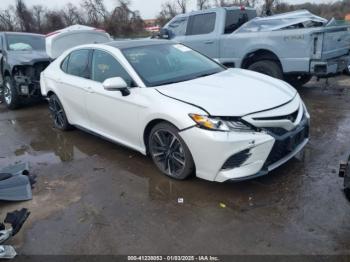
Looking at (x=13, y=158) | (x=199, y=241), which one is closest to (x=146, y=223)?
(x=199, y=241)

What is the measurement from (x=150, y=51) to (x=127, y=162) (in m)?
1.54

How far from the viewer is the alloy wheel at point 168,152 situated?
396 cm

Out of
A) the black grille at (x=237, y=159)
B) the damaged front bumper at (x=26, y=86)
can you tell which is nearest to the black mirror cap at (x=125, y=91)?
the black grille at (x=237, y=159)

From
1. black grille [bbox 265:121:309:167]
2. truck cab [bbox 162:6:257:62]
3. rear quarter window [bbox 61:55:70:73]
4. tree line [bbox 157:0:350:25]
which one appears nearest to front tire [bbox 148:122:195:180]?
black grille [bbox 265:121:309:167]

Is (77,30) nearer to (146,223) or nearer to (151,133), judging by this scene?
(151,133)

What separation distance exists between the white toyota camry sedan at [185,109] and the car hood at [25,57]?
295cm

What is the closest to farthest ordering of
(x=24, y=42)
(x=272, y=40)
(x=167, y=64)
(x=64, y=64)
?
(x=167, y=64), (x=64, y=64), (x=272, y=40), (x=24, y=42)

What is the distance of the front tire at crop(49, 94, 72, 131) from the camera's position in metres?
6.14

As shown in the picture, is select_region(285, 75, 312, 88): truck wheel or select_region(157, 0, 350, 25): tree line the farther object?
select_region(157, 0, 350, 25): tree line

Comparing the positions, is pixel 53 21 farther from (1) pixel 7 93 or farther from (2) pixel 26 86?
(2) pixel 26 86

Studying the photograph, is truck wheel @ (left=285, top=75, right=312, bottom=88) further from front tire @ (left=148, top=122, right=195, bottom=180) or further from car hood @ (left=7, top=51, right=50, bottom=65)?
car hood @ (left=7, top=51, right=50, bottom=65)

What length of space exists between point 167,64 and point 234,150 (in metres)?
1.78

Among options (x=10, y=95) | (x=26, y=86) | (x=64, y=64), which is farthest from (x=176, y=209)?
(x=10, y=95)

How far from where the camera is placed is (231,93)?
3926mm
